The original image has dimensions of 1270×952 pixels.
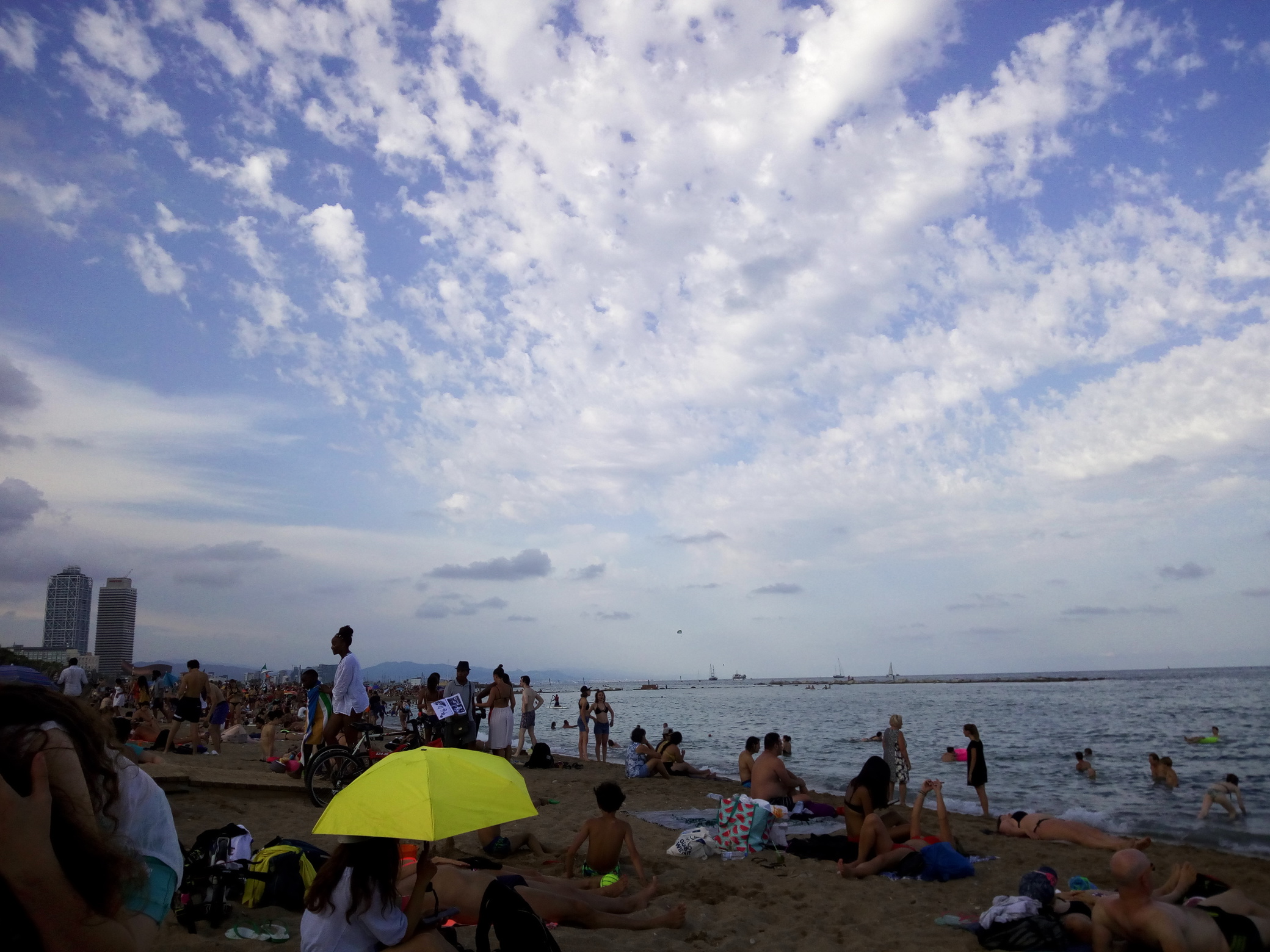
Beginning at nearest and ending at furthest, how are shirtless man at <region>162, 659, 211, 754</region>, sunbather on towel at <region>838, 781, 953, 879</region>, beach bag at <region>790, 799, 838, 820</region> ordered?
1. sunbather on towel at <region>838, 781, 953, 879</region>
2. beach bag at <region>790, 799, 838, 820</region>
3. shirtless man at <region>162, 659, 211, 754</region>

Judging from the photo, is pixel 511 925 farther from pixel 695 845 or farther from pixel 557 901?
pixel 695 845

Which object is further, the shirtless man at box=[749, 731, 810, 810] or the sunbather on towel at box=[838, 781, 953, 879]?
the shirtless man at box=[749, 731, 810, 810]

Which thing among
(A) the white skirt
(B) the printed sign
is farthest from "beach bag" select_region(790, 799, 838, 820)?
(A) the white skirt

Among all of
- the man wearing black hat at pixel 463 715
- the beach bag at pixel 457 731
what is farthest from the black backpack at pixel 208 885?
the beach bag at pixel 457 731

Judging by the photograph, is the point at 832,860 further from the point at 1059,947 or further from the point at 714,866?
the point at 1059,947

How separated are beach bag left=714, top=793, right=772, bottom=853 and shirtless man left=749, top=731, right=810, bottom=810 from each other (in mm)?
1530

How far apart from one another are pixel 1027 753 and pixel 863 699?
53.4m

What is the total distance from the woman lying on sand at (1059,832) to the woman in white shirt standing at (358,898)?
961 centimetres

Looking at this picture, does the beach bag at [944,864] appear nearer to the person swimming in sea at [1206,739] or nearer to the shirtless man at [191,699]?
the shirtless man at [191,699]

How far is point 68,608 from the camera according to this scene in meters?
153

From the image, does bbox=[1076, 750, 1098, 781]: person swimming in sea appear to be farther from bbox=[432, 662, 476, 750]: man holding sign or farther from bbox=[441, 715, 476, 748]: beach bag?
bbox=[441, 715, 476, 748]: beach bag

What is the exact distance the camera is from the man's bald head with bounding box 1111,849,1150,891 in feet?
16.8

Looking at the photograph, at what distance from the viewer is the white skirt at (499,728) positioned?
13.4 m

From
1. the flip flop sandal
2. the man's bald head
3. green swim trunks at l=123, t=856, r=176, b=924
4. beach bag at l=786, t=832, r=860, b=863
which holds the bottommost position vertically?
beach bag at l=786, t=832, r=860, b=863
